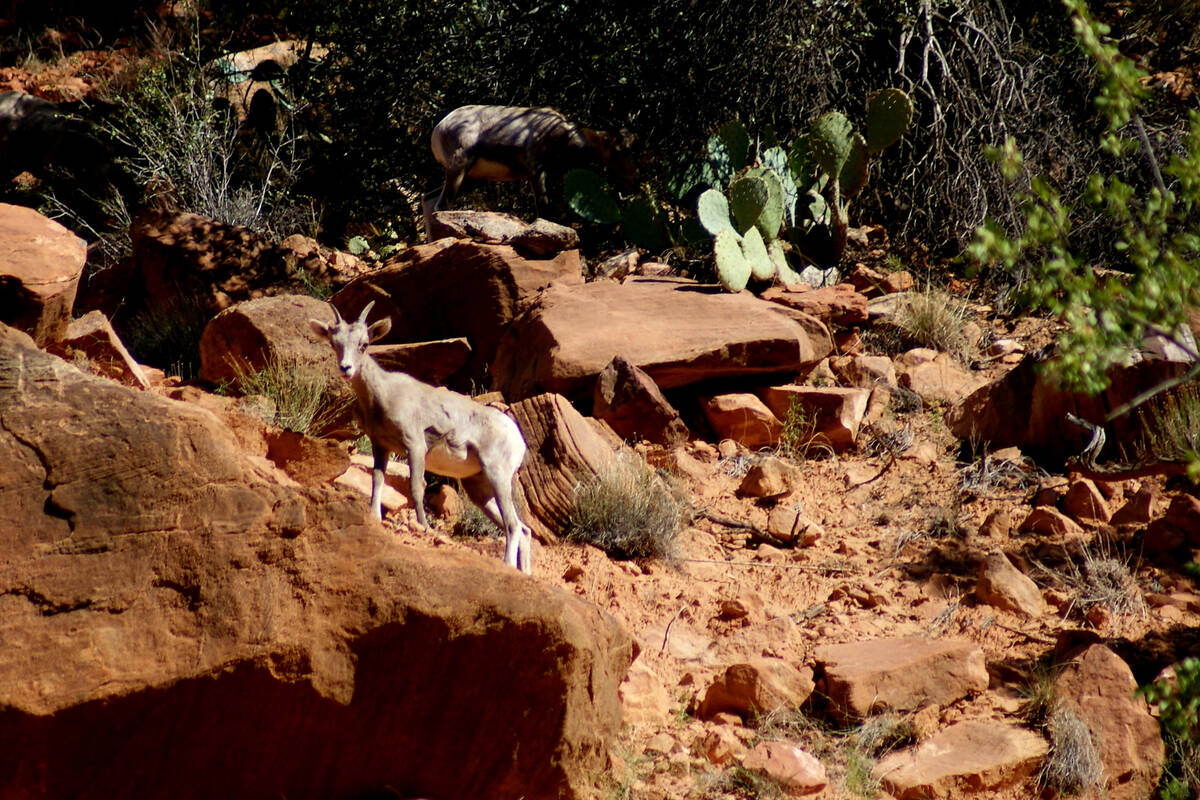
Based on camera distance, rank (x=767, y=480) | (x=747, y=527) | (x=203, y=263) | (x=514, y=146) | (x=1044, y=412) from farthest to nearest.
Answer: (x=514, y=146)
(x=203, y=263)
(x=1044, y=412)
(x=767, y=480)
(x=747, y=527)

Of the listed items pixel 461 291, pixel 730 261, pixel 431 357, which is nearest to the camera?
pixel 431 357

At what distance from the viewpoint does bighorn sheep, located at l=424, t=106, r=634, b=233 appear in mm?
11680

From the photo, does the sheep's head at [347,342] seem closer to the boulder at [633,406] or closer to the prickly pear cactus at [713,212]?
the boulder at [633,406]

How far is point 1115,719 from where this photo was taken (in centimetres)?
516

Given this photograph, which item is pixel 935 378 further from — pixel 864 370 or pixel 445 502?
pixel 445 502

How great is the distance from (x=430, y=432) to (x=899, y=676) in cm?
274

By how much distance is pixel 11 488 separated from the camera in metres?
3.71

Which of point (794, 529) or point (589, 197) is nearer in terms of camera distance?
point (794, 529)

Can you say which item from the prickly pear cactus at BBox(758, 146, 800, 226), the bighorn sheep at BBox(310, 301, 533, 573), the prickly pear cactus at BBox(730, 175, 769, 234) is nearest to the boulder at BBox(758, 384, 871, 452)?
the prickly pear cactus at BBox(730, 175, 769, 234)

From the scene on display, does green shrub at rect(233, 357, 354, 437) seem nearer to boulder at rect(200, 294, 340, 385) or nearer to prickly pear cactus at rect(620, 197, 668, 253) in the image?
boulder at rect(200, 294, 340, 385)

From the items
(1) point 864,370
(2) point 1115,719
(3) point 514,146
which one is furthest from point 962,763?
(3) point 514,146

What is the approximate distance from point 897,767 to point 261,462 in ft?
9.72

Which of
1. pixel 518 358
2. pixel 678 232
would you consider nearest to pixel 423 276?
pixel 518 358

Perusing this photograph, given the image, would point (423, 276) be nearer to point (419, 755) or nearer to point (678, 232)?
point (678, 232)
